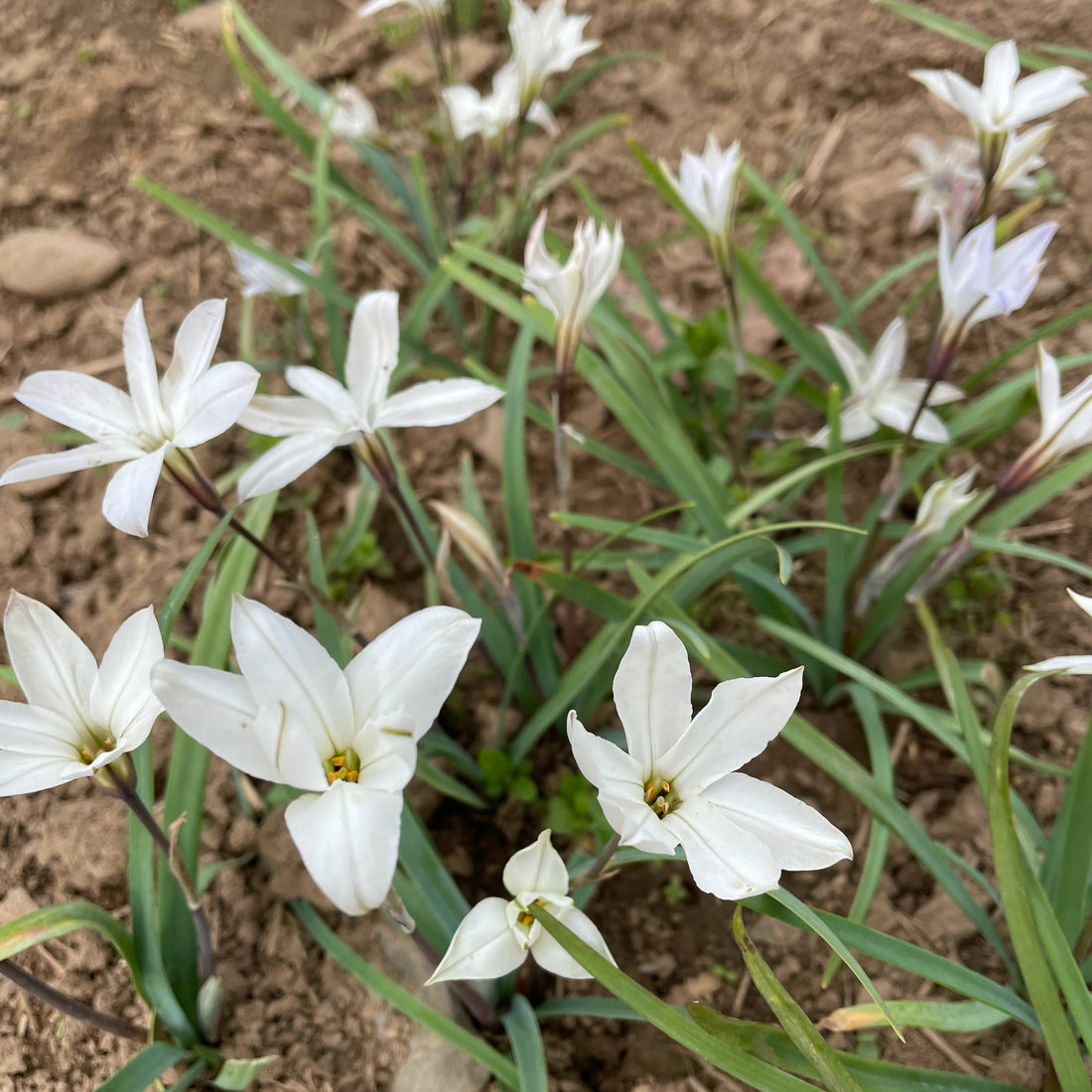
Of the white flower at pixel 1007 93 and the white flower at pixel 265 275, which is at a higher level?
the white flower at pixel 1007 93

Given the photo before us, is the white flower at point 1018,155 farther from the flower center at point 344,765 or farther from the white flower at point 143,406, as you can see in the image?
the flower center at point 344,765

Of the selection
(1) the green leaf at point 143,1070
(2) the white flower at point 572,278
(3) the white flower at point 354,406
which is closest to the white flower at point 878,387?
(2) the white flower at point 572,278

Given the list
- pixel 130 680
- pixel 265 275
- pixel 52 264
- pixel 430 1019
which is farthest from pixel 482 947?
pixel 52 264

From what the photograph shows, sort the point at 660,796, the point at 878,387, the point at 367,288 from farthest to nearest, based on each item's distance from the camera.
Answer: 1. the point at 367,288
2. the point at 878,387
3. the point at 660,796

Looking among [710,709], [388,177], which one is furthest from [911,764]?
[388,177]

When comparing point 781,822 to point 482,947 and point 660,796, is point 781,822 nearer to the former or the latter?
point 660,796

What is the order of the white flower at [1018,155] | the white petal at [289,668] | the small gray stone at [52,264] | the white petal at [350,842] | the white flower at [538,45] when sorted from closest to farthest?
the white petal at [350,842] < the white petal at [289,668] < the white flower at [1018,155] < the white flower at [538,45] < the small gray stone at [52,264]

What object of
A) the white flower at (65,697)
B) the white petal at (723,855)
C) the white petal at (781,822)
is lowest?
the white petal at (781,822)
